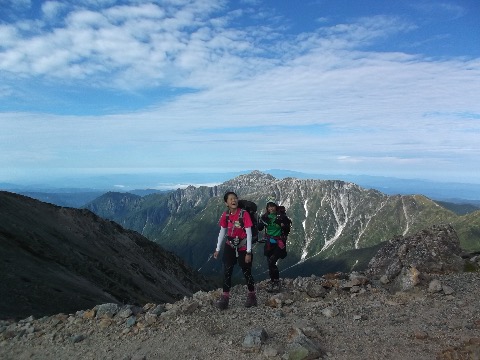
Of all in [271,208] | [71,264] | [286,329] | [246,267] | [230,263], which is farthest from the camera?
[71,264]

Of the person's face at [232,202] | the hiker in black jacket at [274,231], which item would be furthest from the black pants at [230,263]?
the hiker in black jacket at [274,231]

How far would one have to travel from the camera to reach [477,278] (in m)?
14.2

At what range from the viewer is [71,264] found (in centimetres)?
4534

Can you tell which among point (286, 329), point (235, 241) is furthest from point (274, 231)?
point (286, 329)

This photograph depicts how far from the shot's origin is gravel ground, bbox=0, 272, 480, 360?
920 cm

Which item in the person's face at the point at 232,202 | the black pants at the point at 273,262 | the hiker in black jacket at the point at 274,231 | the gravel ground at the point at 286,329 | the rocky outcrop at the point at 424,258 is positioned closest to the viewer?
the gravel ground at the point at 286,329

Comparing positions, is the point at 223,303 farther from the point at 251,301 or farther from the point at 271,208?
the point at 271,208

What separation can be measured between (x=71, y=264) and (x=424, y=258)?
41.1 m

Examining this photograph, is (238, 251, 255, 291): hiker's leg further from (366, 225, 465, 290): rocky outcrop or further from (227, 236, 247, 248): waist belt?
(366, 225, 465, 290): rocky outcrop

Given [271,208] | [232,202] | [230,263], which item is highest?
[232,202]

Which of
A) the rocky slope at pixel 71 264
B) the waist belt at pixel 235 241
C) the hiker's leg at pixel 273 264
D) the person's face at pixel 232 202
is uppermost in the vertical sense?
the person's face at pixel 232 202

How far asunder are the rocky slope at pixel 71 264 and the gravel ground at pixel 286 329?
8.72 metres

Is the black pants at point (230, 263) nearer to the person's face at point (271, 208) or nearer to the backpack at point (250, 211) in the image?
the backpack at point (250, 211)

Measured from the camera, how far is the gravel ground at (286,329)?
9.20 m
